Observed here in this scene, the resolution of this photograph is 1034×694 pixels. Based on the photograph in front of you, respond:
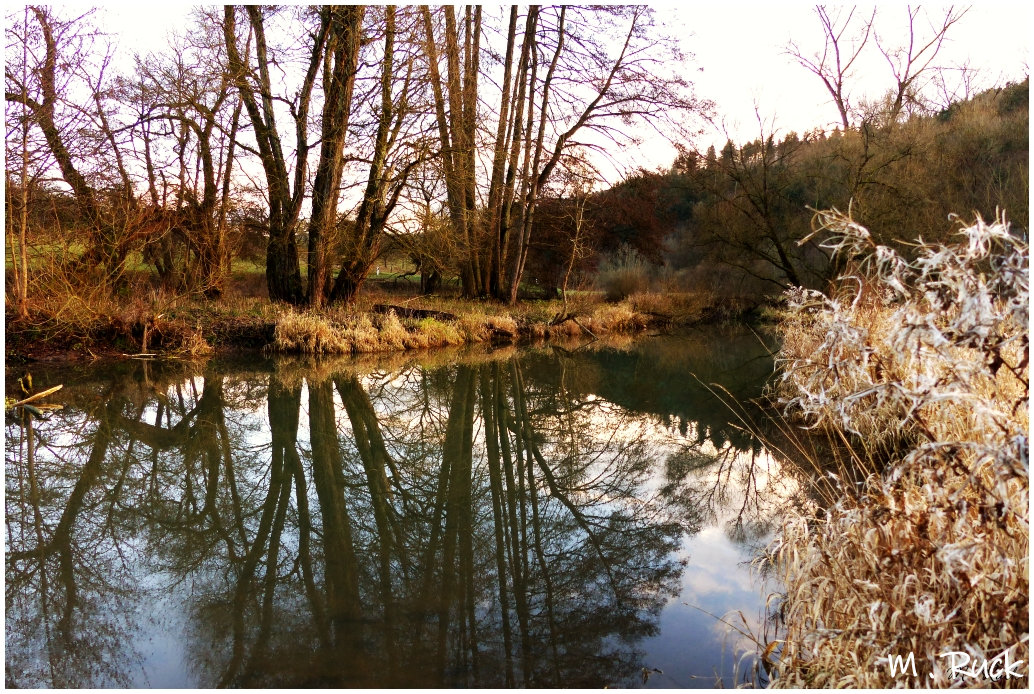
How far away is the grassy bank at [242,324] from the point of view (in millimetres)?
9688

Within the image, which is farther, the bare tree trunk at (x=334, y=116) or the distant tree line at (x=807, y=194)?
the distant tree line at (x=807, y=194)

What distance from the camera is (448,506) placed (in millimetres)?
4629

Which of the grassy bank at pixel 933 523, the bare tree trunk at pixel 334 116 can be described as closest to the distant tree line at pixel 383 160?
the bare tree trunk at pixel 334 116

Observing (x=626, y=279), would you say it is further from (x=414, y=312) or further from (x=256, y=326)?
(x=256, y=326)

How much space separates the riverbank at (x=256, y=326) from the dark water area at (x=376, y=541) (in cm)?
222

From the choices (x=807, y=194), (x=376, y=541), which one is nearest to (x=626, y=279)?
(x=807, y=194)

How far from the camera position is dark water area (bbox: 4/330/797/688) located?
8.98ft

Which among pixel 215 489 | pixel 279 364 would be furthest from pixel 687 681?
pixel 279 364

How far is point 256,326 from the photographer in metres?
11.8

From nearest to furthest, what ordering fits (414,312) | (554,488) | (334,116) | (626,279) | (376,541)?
(376,541)
(554,488)
(334,116)
(414,312)
(626,279)

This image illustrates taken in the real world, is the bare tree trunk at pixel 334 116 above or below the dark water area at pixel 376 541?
above

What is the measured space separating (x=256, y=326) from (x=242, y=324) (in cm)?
24

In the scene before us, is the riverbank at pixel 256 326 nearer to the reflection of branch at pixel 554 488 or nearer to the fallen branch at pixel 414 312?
the fallen branch at pixel 414 312

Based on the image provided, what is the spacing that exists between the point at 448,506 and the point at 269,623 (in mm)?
1764
